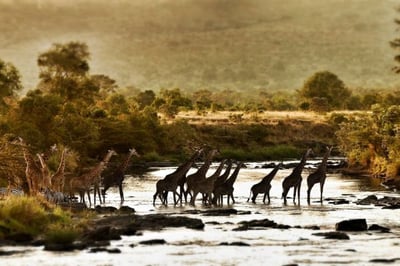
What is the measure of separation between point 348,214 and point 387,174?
20472 millimetres

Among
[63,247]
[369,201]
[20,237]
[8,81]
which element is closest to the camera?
[63,247]

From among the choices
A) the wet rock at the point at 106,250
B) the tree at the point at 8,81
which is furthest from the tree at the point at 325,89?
the wet rock at the point at 106,250

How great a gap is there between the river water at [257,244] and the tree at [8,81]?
124 feet

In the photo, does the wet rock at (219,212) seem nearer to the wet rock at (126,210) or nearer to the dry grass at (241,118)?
the wet rock at (126,210)

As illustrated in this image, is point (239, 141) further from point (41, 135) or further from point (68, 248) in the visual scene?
point (68, 248)

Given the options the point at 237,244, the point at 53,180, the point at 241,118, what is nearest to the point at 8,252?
the point at 237,244

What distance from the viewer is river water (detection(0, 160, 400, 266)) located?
22328 mm

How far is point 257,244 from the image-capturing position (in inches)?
977

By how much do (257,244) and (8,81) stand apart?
5270cm

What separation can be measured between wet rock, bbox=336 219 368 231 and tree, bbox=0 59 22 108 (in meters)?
46.4

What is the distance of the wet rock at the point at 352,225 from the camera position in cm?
2758

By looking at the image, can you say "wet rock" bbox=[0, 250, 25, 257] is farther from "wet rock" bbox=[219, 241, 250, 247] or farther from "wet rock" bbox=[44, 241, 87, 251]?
"wet rock" bbox=[219, 241, 250, 247]

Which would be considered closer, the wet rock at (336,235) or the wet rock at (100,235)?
the wet rock at (100,235)

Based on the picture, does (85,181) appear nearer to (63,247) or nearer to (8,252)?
(63,247)
